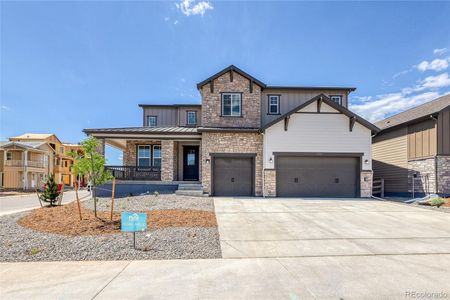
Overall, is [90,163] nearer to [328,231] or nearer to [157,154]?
[328,231]

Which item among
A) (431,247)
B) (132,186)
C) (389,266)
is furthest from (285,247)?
(132,186)

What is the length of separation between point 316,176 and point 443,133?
7738 mm

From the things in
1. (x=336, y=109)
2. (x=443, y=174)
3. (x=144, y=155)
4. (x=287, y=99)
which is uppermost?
(x=287, y=99)

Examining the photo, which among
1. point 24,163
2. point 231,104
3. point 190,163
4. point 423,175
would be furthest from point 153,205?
point 24,163

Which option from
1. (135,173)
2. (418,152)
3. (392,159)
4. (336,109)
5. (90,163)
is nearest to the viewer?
(90,163)

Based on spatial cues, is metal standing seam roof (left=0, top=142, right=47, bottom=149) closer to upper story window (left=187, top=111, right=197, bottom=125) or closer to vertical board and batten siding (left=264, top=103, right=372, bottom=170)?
upper story window (left=187, top=111, right=197, bottom=125)

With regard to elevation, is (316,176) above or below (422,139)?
below

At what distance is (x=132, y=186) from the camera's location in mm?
→ 15406

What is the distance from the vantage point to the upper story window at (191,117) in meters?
20.1

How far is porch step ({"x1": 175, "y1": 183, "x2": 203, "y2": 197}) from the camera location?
47.4ft

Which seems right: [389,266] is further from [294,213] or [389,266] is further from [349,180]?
[349,180]

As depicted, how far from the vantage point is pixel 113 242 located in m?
6.17

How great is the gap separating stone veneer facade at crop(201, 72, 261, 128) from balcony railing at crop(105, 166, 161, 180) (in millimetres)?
4772

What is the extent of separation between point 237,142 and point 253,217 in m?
6.65
